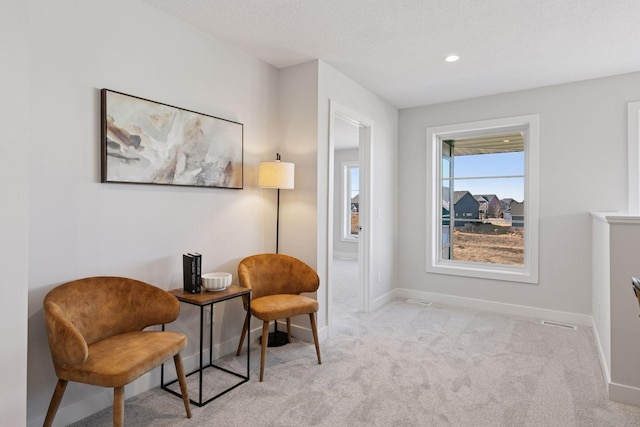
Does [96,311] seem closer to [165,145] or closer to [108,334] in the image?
[108,334]

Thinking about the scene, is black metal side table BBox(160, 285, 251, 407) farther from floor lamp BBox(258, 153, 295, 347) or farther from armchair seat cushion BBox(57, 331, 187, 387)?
floor lamp BBox(258, 153, 295, 347)

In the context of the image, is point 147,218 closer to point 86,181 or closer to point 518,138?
point 86,181

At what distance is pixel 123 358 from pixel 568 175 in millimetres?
4157

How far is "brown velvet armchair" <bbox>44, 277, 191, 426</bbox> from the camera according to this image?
1.58 m

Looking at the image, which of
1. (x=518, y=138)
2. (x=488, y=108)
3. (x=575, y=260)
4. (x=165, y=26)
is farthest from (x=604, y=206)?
(x=165, y=26)

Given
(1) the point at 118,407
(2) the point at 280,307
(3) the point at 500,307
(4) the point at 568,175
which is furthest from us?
(3) the point at 500,307

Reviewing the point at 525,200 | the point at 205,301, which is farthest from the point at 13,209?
the point at 525,200

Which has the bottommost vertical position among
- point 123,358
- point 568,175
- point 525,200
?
point 123,358

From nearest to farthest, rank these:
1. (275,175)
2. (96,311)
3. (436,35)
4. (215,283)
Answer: (96,311), (215,283), (436,35), (275,175)

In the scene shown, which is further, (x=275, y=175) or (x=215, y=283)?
(x=275, y=175)

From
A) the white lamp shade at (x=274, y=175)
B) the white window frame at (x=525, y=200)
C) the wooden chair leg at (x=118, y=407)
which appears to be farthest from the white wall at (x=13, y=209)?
the white window frame at (x=525, y=200)

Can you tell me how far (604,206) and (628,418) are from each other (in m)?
2.18

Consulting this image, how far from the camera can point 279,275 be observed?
301cm

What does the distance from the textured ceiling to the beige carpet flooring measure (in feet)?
8.10
